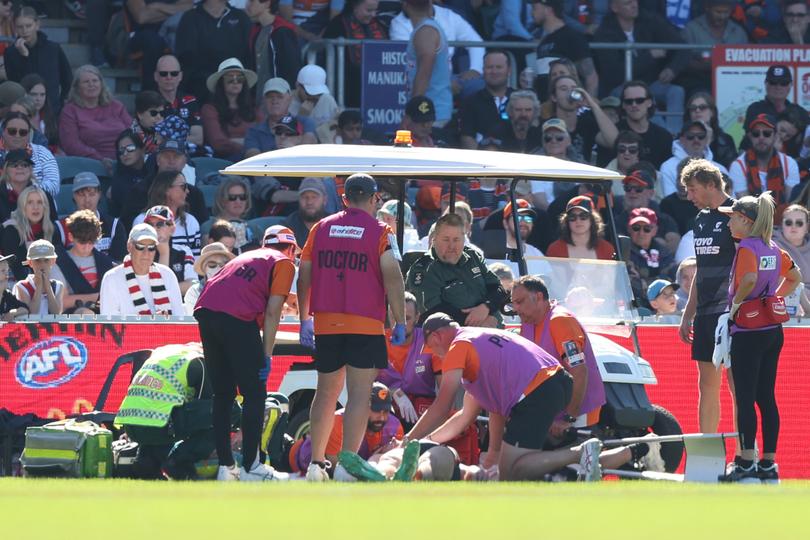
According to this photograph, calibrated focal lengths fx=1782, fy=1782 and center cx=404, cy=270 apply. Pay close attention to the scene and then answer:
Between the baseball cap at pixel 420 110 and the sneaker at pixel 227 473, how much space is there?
7340mm

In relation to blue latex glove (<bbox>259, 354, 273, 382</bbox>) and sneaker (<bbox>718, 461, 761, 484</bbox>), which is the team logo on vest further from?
sneaker (<bbox>718, 461, 761, 484</bbox>)

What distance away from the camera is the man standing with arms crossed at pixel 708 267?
12.4 meters

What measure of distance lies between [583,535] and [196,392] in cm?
473

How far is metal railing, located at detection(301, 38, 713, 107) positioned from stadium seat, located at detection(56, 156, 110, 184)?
2.87 m

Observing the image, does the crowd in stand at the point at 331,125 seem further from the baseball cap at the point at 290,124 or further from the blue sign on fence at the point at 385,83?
the blue sign on fence at the point at 385,83

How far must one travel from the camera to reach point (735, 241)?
1230 cm

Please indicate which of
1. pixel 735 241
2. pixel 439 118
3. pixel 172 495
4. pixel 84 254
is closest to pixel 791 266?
pixel 735 241

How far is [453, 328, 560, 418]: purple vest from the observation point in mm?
11422

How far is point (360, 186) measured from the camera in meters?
11.3

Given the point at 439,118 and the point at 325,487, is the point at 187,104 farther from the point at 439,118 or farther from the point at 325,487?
the point at 325,487

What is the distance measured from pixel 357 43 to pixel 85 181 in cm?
428

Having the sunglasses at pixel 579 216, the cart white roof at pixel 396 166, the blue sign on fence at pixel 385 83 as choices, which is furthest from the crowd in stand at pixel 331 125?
the cart white roof at pixel 396 166

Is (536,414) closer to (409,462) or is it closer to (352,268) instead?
(409,462)

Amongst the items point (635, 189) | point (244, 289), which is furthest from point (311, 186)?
point (244, 289)
